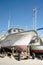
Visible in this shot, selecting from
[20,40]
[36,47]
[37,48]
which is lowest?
[37,48]

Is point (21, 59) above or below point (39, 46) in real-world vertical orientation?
below

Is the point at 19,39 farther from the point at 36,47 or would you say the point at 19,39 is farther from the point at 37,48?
the point at 37,48

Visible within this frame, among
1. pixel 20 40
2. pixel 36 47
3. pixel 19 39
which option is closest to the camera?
pixel 20 40

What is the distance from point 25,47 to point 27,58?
4.33ft

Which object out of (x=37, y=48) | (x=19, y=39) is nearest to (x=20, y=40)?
(x=19, y=39)

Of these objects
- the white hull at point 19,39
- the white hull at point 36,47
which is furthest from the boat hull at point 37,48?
the white hull at point 19,39

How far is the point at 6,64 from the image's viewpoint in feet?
40.1

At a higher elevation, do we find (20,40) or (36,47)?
(20,40)

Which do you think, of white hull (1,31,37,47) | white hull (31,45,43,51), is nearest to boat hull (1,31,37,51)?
white hull (1,31,37,47)

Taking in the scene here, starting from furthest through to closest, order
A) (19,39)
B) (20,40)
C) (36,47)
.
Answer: (36,47) < (19,39) < (20,40)

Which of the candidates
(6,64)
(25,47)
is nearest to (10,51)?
(25,47)

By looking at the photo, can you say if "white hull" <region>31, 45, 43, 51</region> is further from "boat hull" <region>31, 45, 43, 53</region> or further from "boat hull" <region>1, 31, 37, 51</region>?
"boat hull" <region>1, 31, 37, 51</region>

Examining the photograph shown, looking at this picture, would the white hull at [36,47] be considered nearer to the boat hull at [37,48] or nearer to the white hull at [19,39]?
the boat hull at [37,48]

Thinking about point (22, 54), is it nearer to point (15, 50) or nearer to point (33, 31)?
point (15, 50)
